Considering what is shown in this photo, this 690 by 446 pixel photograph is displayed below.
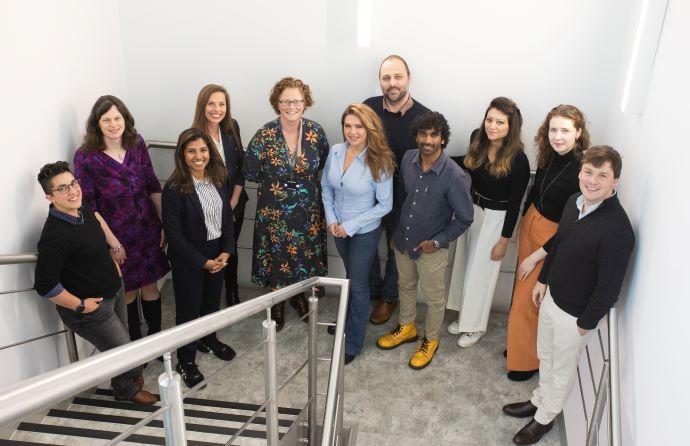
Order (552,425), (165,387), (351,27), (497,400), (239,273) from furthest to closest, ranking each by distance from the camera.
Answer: (239,273) → (351,27) → (497,400) → (552,425) → (165,387)

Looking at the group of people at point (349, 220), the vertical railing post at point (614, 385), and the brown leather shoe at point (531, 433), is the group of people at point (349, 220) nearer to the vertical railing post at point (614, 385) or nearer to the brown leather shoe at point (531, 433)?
the brown leather shoe at point (531, 433)

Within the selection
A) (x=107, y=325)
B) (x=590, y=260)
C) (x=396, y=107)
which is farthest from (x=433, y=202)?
(x=107, y=325)

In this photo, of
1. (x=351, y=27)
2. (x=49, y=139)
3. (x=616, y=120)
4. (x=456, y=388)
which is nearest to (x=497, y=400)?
(x=456, y=388)

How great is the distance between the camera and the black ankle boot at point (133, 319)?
3.54 metres

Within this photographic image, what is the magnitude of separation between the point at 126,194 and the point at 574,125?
99.1 inches

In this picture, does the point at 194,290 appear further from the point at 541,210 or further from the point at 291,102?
the point at 541,210

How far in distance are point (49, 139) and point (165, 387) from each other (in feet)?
7.43

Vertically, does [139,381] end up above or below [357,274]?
below

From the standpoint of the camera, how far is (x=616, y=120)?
10.6ft

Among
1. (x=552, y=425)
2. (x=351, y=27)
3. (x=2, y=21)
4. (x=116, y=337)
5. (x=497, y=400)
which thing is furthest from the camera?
(x=351, y=27)

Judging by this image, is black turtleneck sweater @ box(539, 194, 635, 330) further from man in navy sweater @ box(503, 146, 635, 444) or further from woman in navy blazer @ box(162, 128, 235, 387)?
woman in navy blazer @ box(162, 128, 235, 387)

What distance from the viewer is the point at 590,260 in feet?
8.11

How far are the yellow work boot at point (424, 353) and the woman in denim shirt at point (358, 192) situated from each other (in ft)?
1.35

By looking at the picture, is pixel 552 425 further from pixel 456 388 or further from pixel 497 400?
pixel 456 388
